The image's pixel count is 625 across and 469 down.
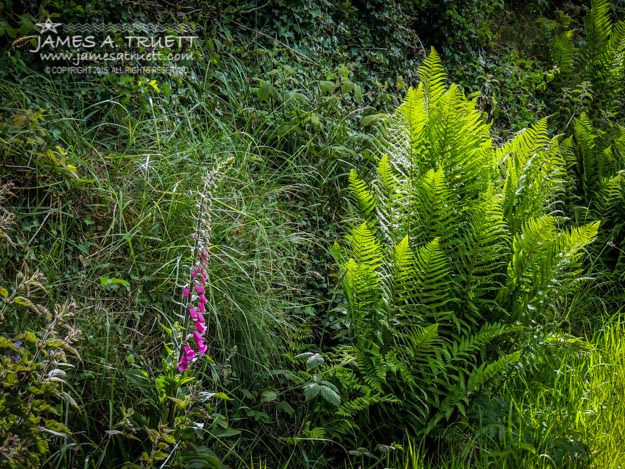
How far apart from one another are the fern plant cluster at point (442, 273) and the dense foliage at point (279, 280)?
0.5 inches

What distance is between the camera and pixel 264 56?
5301 mm

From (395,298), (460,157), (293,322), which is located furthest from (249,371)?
(460,157)

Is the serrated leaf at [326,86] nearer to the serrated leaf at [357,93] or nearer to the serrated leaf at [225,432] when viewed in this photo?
the serrated leaf at [357,93]

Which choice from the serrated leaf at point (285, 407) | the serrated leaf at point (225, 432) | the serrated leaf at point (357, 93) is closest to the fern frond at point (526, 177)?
the serrated leaf at point (357, 93)

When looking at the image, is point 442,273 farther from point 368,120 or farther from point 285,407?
point 368,120

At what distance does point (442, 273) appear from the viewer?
3.64 metres

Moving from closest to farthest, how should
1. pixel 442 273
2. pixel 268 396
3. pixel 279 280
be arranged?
pixel 268 396 → pixel 442 273 → pixel 279 280

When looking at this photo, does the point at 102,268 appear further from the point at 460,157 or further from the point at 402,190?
the point at 460,157

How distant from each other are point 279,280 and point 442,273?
2.79 feet

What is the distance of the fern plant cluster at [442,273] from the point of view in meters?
3.57

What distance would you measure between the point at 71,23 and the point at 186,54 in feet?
2.28

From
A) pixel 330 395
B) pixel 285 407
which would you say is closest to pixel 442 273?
pixel 330 395

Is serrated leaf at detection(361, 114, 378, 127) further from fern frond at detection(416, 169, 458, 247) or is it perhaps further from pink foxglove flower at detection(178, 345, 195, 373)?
pink foxglove flower at detection(178, 345, 195, 373)

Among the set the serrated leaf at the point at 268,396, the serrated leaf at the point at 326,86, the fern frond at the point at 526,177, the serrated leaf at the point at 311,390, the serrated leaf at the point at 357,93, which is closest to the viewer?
the serrated leaf at the point at 311,390
